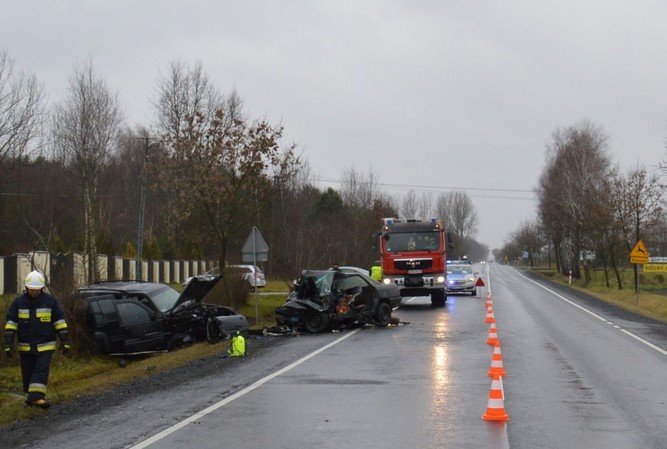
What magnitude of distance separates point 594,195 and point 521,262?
10571cm

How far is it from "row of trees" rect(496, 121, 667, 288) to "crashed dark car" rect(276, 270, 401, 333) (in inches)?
1084

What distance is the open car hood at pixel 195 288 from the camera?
18953mm

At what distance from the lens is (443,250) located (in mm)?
31609

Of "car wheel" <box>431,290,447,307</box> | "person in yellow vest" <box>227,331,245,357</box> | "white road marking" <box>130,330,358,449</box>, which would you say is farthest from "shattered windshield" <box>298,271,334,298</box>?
"car wheel" <box>431,290,447,307</box>

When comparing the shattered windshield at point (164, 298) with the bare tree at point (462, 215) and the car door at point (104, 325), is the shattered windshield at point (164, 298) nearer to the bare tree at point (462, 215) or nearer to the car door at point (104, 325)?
the car door at point (104, 325)

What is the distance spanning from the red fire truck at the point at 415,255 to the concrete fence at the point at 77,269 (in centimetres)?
1000

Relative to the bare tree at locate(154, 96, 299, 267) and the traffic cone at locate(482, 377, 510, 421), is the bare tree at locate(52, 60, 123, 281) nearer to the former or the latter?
the bare tree at locate(154, 96, 299, 267)

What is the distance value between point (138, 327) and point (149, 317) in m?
0.45

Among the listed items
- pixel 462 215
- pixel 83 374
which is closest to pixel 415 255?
pixel 83 374

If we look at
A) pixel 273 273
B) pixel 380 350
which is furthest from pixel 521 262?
pixel 380 350

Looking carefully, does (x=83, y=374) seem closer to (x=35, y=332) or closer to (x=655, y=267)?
(x=35, y=332)

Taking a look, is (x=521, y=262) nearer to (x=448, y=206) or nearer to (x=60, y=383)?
(x=448, y=206)

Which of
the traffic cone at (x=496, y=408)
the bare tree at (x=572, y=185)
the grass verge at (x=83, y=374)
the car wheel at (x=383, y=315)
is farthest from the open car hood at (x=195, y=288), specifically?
the bare tree at (x=572, y=185)

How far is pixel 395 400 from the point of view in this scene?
1107 cm
